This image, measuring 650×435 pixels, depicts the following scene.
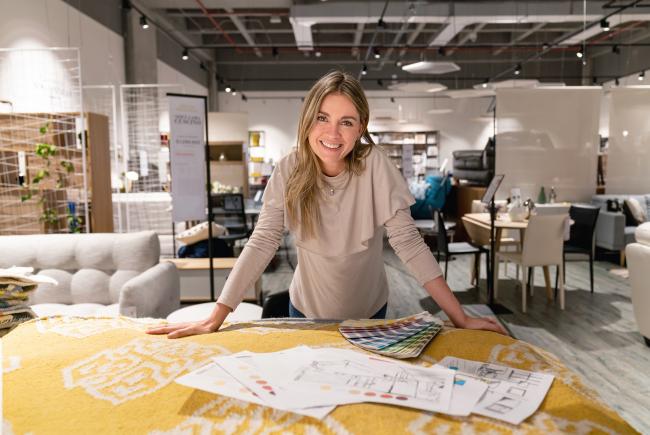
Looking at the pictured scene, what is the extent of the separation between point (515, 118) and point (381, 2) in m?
3.90

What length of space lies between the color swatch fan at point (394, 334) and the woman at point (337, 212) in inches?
5.5

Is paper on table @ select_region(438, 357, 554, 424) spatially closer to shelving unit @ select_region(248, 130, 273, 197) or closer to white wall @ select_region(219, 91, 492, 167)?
shelving unit @ select_region(248, 130, 273, 197)

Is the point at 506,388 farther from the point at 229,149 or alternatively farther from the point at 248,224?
the point at 229,149

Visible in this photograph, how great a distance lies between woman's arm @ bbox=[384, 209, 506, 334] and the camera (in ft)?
4.75

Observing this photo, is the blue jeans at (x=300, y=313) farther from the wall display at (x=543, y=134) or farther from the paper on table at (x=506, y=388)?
the wall display at (x=543, y=134)

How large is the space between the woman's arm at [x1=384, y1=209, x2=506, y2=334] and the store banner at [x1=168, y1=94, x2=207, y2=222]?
2.39 meters

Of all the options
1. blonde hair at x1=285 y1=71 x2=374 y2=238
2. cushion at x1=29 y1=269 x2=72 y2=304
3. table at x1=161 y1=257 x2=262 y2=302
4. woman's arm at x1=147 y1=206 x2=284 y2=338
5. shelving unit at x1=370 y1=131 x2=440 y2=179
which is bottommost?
table at x1=161 y1=257 x2=262 y2=302

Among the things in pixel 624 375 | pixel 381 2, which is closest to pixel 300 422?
pixel 624 375

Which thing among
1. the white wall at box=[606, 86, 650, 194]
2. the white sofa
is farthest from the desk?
the white wall at box=[606, 86, 650, 194]

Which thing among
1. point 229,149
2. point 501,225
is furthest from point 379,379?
point 229,149

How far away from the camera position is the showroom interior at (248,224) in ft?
3.51

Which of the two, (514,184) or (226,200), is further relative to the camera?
(514,184)

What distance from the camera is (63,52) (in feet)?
23.8

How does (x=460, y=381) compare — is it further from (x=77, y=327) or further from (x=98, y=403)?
(x=77, y=327)
